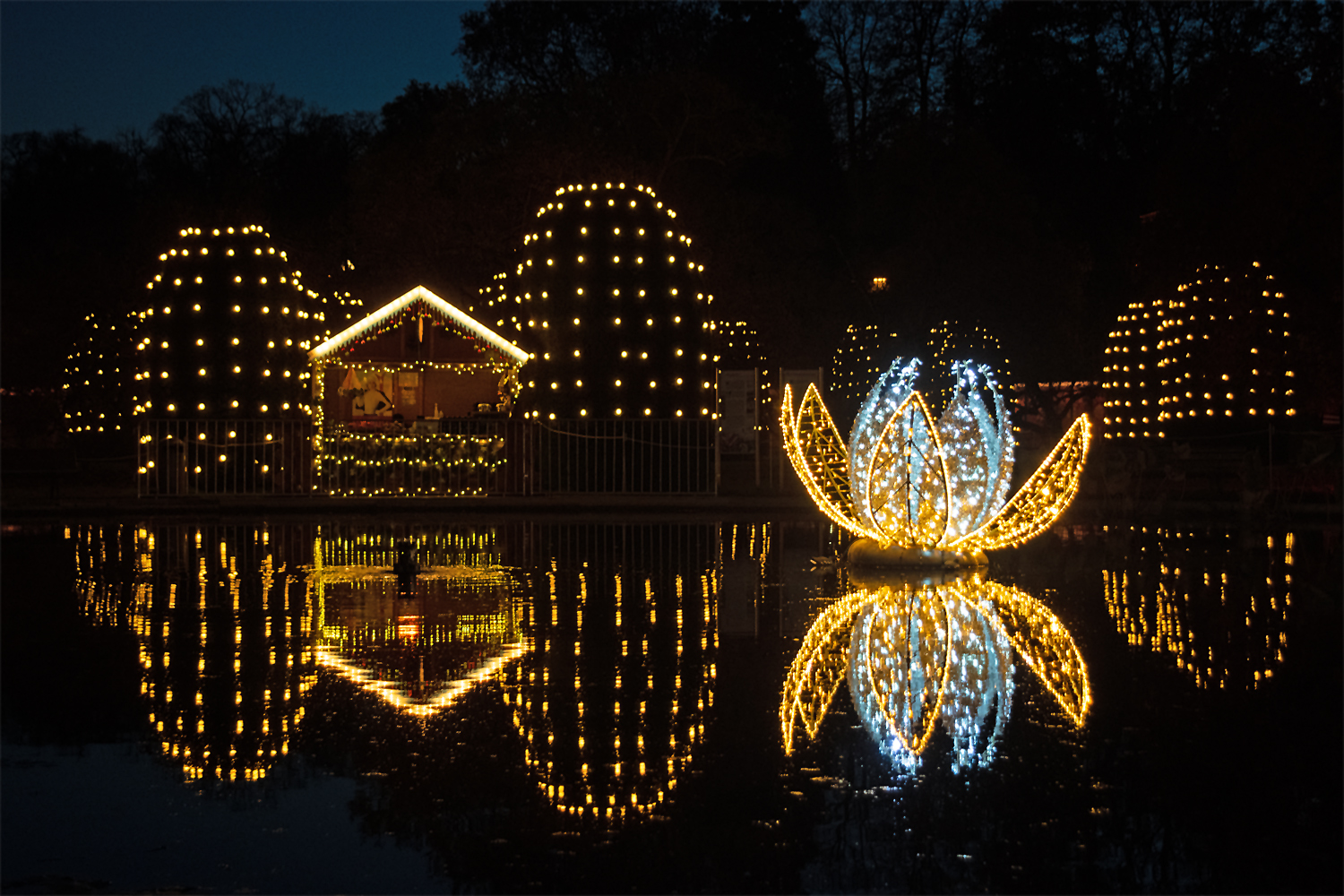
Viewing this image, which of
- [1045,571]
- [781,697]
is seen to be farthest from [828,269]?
[781,697]

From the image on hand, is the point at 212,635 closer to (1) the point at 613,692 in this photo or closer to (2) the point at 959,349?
(1) the point at 613,692

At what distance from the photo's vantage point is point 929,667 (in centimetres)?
878

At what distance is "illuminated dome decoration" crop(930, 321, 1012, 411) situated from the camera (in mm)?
37625

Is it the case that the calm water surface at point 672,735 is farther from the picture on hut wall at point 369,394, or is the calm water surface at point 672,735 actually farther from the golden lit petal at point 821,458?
the picture on hut wall at point 369,394

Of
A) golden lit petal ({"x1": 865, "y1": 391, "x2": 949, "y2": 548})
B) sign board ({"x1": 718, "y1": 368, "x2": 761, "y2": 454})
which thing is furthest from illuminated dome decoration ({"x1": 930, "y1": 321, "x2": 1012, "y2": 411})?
golden lit petal ({"x1": 865, "y1": 391, "x2": 949, "y2": 548})

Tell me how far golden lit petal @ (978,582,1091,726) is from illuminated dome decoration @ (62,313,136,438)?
2859 cm

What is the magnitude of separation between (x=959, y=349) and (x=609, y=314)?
1498cm

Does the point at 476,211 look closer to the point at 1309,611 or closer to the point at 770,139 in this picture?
the point at 770,139

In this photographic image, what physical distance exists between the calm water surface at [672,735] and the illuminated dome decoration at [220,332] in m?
12.4

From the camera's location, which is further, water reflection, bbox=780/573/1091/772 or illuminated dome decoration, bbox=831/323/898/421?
illuminated dome decoration, bbox=831/323/898/421

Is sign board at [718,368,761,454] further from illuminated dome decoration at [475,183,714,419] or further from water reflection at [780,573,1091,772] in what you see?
water reflection at [780,573,1091,772]

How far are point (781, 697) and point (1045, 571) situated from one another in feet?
23.3

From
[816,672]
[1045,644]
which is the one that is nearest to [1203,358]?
[1045,644]

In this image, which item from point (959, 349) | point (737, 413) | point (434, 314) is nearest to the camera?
point (737, 413)
